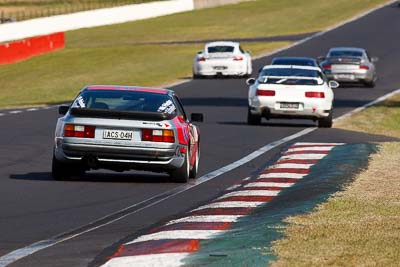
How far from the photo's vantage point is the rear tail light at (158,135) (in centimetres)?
1670

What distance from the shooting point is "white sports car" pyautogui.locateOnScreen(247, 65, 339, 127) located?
96.1ft

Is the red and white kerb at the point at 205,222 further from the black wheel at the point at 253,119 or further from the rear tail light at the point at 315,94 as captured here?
the black wheel at the point at 253,119

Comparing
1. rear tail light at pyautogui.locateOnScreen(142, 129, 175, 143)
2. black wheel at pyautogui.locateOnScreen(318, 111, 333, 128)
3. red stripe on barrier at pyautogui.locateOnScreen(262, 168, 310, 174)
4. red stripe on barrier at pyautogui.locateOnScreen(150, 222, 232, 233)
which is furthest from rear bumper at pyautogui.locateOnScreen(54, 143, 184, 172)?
black wheel at pyautogui.locateOnScreen(318, 111, 333, 128)

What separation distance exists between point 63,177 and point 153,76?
114ft

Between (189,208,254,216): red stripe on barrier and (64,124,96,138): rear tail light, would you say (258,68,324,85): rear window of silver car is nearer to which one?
(64,124,96,138): rear tail light

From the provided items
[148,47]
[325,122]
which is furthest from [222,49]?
[325,122]

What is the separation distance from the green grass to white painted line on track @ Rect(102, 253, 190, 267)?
3104 centimetres

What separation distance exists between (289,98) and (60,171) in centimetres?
1291

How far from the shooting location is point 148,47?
2633 inches

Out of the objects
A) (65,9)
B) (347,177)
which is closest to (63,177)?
(347,177)

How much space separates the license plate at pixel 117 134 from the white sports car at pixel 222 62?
32.6 m

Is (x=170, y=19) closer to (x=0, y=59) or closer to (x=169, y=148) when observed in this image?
(x=0, y=59)

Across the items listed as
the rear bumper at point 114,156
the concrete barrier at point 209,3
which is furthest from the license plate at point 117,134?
the concrete barrier at point 209,3

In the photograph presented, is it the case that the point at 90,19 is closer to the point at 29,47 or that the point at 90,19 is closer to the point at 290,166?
the point at 29,47
